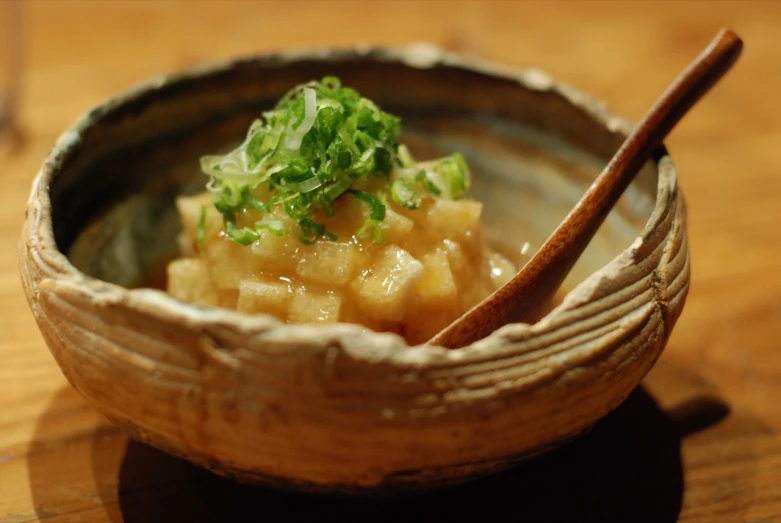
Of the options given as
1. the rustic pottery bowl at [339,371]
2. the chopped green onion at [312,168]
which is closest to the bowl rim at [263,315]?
the rustic pottery bowl at [339,371]

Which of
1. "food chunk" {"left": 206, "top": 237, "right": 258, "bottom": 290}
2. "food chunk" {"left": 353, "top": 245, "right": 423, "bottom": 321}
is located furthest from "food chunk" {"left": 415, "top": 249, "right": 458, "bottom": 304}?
"food chunk" {"left": 206, "top": 237, "right": 258, "bottom": 290}

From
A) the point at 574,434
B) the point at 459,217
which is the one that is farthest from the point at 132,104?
the point at 574,434

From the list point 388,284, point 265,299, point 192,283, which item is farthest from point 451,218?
point 192,283

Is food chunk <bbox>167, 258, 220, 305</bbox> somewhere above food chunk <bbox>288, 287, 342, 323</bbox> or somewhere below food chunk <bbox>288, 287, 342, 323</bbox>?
below

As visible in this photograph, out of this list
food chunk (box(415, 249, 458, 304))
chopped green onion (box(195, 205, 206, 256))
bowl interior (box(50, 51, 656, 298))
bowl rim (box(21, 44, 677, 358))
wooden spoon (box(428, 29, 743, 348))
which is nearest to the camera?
bowl rim (box(21, 44, 677, 358))

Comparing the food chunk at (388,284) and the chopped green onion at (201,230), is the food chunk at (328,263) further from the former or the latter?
the chopped green onion at (201,230)

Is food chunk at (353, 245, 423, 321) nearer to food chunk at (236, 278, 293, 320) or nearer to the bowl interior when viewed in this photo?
food chunk at (236, 278, 293, 320)

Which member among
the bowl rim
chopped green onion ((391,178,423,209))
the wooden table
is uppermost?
the bowl rim

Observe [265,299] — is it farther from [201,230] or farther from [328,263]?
[201,230]
